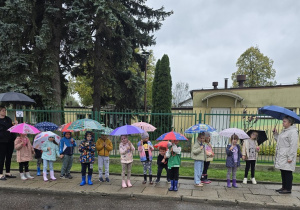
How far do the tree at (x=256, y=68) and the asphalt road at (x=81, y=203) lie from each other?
86.9ft

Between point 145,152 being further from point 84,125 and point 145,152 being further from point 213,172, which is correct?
point 213,172

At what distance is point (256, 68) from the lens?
28.1m

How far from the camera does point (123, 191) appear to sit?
558 centimetres

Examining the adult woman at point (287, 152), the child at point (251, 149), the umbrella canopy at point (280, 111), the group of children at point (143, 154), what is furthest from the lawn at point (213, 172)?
the umbrella canopy at point (280, 111)

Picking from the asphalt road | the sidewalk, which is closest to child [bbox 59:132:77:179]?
the sidewalk

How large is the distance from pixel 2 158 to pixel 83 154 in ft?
8.38

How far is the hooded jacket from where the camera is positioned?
5.34 m

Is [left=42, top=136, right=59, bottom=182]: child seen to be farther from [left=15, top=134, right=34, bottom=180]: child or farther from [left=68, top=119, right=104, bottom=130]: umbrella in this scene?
[left=68, top=119, right=104, bottom=130]: umbrella

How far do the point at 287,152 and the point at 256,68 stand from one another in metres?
25.6

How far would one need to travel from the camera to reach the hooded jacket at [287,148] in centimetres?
534

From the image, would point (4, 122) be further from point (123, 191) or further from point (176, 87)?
point (176, 87)

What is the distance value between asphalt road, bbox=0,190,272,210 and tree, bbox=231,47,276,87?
1043 inches

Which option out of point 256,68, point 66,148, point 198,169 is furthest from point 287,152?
point 256,68

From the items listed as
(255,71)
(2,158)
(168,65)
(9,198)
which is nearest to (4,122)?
(2,158)
